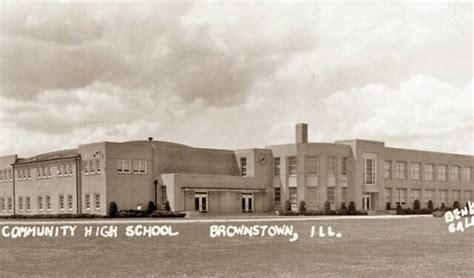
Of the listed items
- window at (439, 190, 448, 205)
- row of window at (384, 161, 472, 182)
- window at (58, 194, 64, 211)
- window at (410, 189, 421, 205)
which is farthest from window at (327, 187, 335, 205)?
window at (58, 194, 64, 211)

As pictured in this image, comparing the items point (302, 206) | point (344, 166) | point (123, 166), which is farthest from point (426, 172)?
point (123, 166)

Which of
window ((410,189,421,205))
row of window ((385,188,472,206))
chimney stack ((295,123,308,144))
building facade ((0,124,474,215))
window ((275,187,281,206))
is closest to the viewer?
building facade ((0,124,474,215))

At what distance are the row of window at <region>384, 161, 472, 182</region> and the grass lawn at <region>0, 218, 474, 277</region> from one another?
144 feet

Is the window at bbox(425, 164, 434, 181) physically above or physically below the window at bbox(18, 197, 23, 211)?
above

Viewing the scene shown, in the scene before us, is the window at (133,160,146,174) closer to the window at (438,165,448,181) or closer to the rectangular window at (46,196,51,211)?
the rectangular window at (46,196,51,211)

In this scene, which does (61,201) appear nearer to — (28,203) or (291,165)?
(28,203)

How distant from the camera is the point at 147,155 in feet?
189

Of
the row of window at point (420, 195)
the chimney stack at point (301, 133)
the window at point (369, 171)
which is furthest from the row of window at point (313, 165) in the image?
the row of window at point (420, 195)

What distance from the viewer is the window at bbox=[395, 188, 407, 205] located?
2749 inches

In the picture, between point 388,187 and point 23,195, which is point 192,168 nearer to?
point 23,195

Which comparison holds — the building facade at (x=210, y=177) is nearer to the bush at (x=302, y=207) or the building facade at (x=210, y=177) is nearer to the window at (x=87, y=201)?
the window at (x=87, y=201)

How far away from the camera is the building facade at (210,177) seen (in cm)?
5538

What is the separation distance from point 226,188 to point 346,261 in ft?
136

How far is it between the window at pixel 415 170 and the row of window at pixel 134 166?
100 feet
